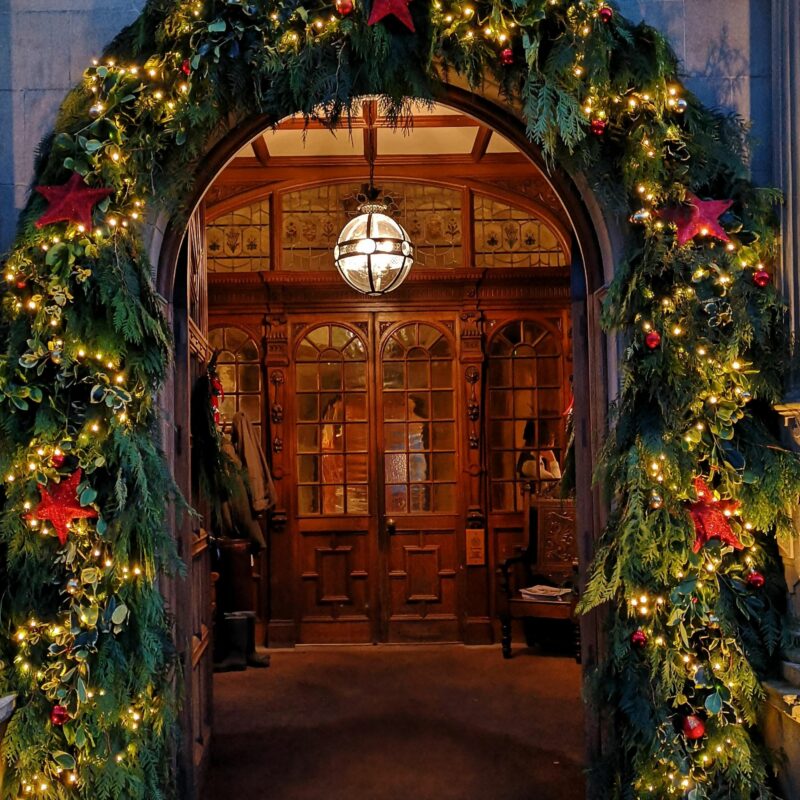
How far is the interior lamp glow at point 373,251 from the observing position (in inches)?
198

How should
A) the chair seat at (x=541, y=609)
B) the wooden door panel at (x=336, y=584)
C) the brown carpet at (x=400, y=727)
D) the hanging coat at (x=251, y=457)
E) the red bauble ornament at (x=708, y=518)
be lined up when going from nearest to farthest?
the red bauble ornament at (x=708, y=518) → the brown carpet at (x=400, y=727) → the chair seat at (x=541, y=609) → the hanging coat at (x=251, y=457) → the wooden door panel at (x=336, y=584)

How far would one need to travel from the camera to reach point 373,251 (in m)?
5.02

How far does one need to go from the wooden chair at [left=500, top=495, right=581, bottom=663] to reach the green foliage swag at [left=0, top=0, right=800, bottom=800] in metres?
3.29

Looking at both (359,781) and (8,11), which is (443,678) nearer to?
(359,781)

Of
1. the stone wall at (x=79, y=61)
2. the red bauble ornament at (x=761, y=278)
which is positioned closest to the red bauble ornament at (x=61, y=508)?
the stone wall at (x=79, y=61)

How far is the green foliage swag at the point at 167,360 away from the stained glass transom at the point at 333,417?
404 cm

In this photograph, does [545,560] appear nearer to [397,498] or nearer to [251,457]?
[397,498]

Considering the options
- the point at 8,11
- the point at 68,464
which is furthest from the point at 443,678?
the point at 8,11

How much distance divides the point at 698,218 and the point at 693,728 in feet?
5.02

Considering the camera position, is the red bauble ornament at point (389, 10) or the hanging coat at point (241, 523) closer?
the red bauble ornament at point (389, 10)

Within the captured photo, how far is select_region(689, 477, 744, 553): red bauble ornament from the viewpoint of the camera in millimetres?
2660

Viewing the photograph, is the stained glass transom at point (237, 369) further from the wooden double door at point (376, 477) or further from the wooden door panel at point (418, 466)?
the wooden door panel at point (418, 466)

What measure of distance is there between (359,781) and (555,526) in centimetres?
284

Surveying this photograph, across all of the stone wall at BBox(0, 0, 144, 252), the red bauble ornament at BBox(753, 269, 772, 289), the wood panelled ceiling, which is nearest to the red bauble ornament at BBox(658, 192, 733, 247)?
the red bauble ornament at BBox(753, 269, 772, 289)
